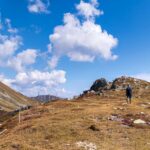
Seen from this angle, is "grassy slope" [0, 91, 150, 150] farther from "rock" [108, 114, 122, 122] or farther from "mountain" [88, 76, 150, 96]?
"mountain" [88, 76, 150, 96]

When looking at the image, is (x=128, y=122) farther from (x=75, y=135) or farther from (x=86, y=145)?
(x=86, y=145)

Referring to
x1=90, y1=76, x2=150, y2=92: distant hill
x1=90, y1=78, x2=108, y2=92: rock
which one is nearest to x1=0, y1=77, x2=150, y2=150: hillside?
x1=90, y1=76, x2=150, y2=92: distant hill

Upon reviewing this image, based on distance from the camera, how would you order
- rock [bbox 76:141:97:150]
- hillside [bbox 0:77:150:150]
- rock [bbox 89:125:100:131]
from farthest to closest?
rock [bbox 89:125:100:131] < hillside [bbox 0:77:150:150] < rock [bbox 76:141:97:150]

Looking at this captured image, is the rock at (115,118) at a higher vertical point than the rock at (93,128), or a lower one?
higher

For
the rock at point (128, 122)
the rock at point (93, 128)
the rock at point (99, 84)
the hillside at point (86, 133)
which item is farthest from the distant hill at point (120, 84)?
the rock at point (93, 128)

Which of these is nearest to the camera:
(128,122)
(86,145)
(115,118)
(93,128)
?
(86,145)

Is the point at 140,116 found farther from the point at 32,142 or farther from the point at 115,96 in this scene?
the point at 115,96

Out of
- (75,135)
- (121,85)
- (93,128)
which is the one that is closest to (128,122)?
(93,128)

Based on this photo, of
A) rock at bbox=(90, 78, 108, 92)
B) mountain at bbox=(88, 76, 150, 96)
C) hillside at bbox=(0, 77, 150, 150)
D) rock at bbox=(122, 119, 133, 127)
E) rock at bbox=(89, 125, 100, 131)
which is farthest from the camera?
rock at bbox=(90, 78, 108, 92)

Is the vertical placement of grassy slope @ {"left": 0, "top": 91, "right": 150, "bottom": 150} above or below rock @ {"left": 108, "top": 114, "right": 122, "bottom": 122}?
below

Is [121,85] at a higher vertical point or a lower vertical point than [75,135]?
higher

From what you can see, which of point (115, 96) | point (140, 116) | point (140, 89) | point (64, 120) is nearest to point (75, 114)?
point (64, 120)

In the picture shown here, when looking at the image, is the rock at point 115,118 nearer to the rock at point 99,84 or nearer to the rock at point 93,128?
the rock at point 93,128

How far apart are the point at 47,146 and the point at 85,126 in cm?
1023
